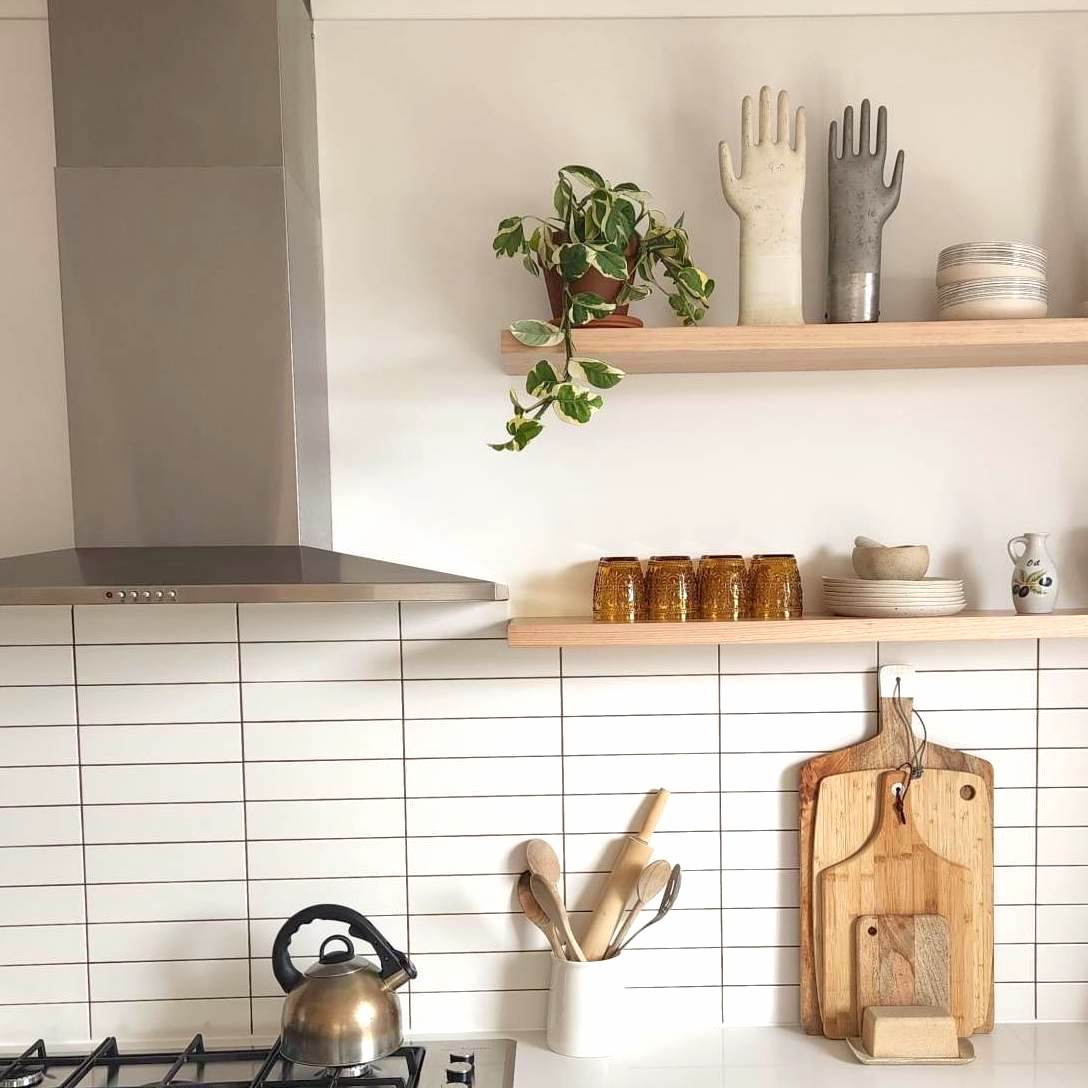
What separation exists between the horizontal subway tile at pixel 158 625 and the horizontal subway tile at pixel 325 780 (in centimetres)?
25

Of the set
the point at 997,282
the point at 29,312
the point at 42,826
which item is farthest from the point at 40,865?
the point at 997,282

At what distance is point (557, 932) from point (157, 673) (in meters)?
0.82

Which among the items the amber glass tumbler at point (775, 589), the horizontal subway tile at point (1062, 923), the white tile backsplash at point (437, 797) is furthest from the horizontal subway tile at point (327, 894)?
the horizontal subway tile at point (1062, 923)

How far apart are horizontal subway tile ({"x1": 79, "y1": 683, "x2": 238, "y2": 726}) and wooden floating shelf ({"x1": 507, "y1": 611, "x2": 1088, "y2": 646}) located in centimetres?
60

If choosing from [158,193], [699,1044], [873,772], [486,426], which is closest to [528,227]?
[486,426]

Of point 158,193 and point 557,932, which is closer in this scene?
point 158,193

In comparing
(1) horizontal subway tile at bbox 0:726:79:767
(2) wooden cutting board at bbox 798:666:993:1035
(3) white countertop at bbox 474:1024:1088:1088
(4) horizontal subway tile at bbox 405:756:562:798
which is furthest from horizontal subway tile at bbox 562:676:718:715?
(1) horizontal subway tile at bbox 0:726:79:767

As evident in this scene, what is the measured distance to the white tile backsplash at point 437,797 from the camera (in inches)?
68.2

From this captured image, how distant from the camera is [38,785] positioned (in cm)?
173

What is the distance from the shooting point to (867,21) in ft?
5.57

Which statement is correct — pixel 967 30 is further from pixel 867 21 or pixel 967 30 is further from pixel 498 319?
pixel 498 319

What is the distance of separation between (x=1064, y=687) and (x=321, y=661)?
1.30 m

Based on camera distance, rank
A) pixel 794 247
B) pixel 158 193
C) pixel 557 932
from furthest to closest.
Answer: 1. pixel 557 932
2. pixel 794 247
3. pixel 158 193

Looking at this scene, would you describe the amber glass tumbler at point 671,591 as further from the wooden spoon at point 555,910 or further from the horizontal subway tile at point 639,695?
the wooden spoon at point 555,910
